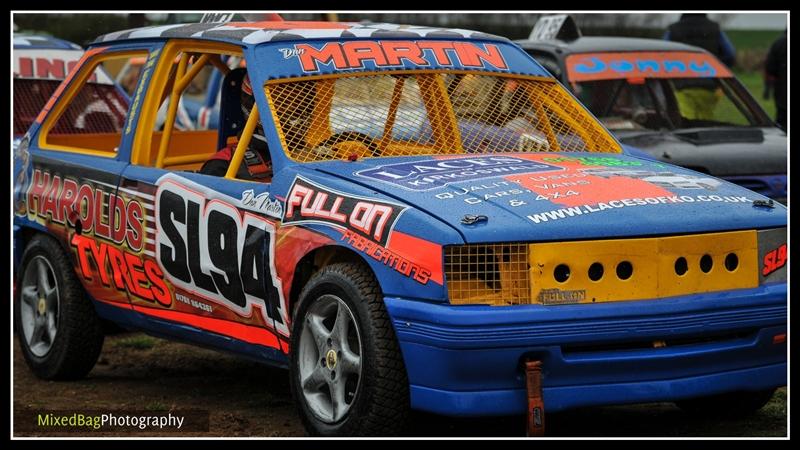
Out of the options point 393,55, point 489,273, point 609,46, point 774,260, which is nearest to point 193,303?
point 393,55

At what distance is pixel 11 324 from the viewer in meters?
7.75

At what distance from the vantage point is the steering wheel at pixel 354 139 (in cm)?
648

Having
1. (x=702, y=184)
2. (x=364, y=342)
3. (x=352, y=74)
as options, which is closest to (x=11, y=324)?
(x=352, y=74)

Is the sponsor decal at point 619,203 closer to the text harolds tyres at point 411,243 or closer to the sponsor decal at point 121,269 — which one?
the text harolds tyres at point 411,243

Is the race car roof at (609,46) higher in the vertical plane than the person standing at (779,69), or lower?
higher

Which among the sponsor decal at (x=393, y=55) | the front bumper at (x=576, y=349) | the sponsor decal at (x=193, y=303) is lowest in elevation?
the sponsor decal at (x=193, y=303)

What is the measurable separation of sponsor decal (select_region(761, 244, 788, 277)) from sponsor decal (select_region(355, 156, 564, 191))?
879 millimetres

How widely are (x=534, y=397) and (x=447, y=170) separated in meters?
1.12

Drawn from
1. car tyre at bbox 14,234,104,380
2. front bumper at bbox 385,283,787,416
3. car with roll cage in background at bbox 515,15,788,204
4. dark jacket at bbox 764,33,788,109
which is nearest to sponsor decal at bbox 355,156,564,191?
front bumper at bbox 385,283,787,416

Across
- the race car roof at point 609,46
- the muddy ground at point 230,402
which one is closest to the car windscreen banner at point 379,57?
the muddy ground at point 230,402

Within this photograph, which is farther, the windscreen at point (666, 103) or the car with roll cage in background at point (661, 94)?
the windscreen at point (666, 103)

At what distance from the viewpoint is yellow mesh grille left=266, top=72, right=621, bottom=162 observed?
21.3ft

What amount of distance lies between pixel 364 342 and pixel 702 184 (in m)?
1.49

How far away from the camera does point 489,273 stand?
5.36 m
